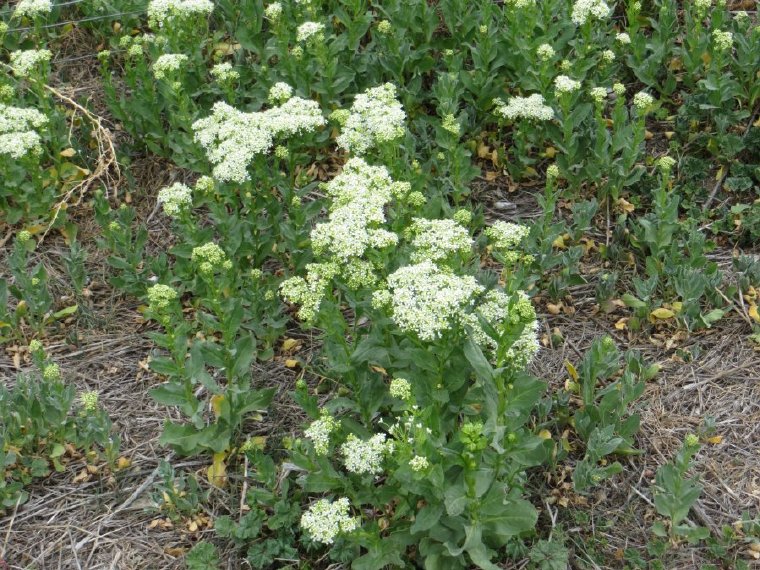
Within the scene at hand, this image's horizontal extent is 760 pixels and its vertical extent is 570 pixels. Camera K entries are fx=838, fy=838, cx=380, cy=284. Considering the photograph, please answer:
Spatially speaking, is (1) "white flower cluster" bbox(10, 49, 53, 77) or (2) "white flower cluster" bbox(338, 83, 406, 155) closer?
(2) "white flower cluster" bbox(338, 83, 406, 155)

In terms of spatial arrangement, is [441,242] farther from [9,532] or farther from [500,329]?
[9,532]

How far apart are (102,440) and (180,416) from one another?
1.58 ft

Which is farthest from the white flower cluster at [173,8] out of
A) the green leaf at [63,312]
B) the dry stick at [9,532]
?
the dry stick at [9,532]

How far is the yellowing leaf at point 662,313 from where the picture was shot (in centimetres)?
471

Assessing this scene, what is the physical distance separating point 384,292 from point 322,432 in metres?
0.67

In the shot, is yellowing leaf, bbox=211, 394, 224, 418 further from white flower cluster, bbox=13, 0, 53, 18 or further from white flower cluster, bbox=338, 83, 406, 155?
white flower cluster, bbox=13, 0, 53, 18

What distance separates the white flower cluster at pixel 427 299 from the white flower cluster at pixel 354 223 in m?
0.28

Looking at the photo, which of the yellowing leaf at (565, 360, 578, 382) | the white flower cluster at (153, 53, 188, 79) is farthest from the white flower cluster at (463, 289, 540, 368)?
the white flower cluster at (153, 53, 188, 79)

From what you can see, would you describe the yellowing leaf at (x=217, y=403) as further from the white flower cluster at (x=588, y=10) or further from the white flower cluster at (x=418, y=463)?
the white flower cluster at (x=588, y=10)

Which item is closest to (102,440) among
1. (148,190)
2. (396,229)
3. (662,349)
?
(396,229)

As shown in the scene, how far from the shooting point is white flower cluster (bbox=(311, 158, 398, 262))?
149 inches

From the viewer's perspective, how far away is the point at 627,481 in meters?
4.05

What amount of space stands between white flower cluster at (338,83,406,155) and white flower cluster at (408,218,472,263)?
2.86ft

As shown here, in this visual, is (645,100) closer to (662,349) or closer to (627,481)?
(662,349)
